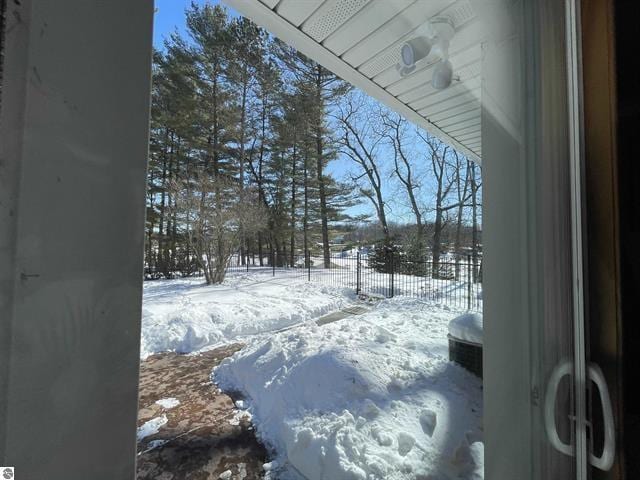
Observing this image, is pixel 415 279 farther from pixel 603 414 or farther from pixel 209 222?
pixel 603 414

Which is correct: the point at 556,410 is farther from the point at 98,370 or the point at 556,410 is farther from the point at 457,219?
the point at 457,219

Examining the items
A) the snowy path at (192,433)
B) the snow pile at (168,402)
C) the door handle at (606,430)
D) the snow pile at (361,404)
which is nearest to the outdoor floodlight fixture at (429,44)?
the door handle at (606,430)

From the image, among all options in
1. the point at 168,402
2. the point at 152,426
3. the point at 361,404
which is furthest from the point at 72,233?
the point at 168,402

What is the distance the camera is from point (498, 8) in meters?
1.04

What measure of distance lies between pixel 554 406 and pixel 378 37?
6.87 feet

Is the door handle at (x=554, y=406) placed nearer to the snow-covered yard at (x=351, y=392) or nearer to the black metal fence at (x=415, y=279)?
the snow-covered yard at (x=351, y=392)

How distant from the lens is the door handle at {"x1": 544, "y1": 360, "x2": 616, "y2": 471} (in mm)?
682

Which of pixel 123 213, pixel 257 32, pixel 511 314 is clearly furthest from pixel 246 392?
pixel 257 32

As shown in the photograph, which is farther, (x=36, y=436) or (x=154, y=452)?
(x=154, y=452)

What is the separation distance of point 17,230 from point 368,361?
9.65 feet

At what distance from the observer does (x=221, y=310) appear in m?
5.16

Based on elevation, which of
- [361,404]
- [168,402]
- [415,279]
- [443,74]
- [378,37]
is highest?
[378,37]

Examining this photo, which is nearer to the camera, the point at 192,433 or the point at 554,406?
the point at 554,406

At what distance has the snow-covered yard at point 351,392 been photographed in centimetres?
178
